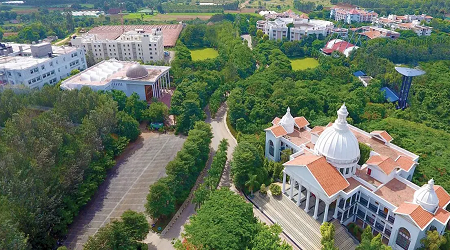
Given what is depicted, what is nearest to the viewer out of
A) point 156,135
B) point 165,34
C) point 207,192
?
point 207,192

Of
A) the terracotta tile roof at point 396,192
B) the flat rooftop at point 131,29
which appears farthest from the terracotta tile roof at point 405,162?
the flat rooftop at point 131,29

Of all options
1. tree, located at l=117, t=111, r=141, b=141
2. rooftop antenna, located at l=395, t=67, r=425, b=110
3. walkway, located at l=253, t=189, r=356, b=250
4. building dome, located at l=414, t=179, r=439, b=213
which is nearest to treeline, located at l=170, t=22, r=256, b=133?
tree, located at l=117, t=111, r=141, b=141

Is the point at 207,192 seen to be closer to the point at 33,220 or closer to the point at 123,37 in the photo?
the point at 33,220

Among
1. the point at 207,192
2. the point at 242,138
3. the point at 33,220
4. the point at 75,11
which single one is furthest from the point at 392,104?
the point at 75,11

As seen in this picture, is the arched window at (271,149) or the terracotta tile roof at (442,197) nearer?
the terracotta tile roof at (442,197)

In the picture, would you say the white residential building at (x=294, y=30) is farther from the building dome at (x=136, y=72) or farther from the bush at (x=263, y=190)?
the bush at (x=263, y=190)

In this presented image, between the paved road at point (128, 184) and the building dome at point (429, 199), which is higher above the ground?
the building dome at point (429, 199)

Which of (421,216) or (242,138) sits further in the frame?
(242,138)

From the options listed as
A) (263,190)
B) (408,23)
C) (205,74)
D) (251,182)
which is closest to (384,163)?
(263,190)
